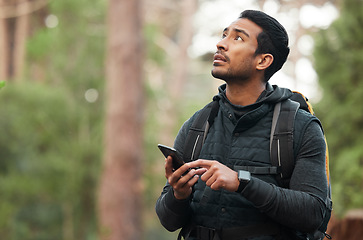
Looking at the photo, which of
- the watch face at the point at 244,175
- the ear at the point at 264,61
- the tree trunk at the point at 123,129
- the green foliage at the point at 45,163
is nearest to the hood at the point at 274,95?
the ear at the point at 264,61

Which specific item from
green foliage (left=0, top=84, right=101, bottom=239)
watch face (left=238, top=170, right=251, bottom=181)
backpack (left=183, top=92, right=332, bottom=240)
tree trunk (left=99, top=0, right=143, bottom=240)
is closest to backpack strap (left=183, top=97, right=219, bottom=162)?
backpack (left=183, top=92, right=332, bottom=240)

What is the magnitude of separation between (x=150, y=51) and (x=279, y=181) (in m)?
17.3

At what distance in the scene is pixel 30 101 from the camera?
1532 centimetres

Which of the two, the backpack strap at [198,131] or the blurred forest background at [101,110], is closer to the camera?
the backpack strap at [198,131]

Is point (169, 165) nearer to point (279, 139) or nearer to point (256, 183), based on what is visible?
point (256, 183)

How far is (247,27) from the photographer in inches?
103

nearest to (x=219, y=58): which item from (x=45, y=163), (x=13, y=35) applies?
(x=45, y=163)

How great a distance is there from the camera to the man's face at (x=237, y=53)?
8.41 feet

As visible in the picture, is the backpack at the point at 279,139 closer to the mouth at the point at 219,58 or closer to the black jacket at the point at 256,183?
the black jacket at the point at 256,183

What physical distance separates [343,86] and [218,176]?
7339 mm

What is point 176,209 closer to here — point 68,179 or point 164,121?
point 68,179

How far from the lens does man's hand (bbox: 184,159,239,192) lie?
2207 millimetres

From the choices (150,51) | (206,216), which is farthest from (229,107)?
(150,51)

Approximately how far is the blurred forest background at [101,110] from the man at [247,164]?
4.74m
